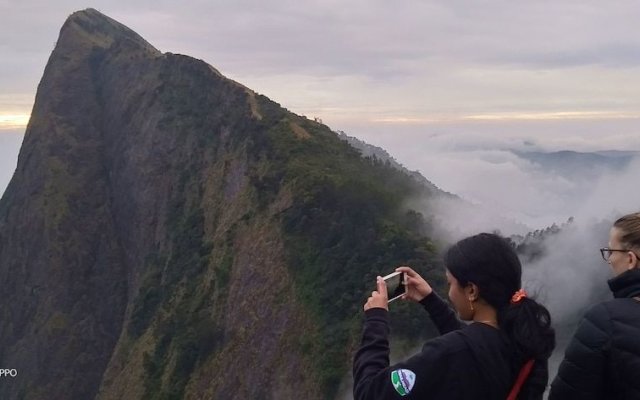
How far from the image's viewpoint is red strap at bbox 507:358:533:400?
14.1 ft

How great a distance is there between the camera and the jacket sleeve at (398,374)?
415 centimetres

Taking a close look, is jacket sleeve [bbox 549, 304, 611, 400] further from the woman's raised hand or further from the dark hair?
the woman's raised hand

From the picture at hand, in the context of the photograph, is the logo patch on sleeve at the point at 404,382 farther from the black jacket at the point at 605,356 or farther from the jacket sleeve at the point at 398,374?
the black jacket at the point at 605,356

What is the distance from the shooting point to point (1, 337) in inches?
2911

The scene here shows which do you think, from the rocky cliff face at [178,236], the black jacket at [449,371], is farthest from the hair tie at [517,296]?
the rocky cliff face at [178,236]

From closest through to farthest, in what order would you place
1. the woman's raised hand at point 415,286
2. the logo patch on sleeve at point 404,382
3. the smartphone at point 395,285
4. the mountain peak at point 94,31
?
the logo patch on sleeve at point 404,382, the smartphone at point 395,285, the woman's raised hand at point 415,286, the mountain peak at point 94,31

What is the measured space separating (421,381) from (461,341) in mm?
341

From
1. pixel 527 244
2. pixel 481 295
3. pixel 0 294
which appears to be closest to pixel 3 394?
pixel 0 294

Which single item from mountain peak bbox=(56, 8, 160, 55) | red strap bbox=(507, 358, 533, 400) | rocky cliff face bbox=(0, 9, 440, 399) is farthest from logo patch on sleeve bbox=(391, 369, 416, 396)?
mountain peak bbox=(56, 8, 160, 55)

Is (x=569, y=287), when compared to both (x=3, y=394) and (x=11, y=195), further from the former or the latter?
(x=11, y=195)

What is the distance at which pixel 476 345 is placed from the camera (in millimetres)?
4246

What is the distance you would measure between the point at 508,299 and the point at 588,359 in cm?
60

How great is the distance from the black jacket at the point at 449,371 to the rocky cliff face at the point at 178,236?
25.8 meters

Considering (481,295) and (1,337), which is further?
(1,337)
